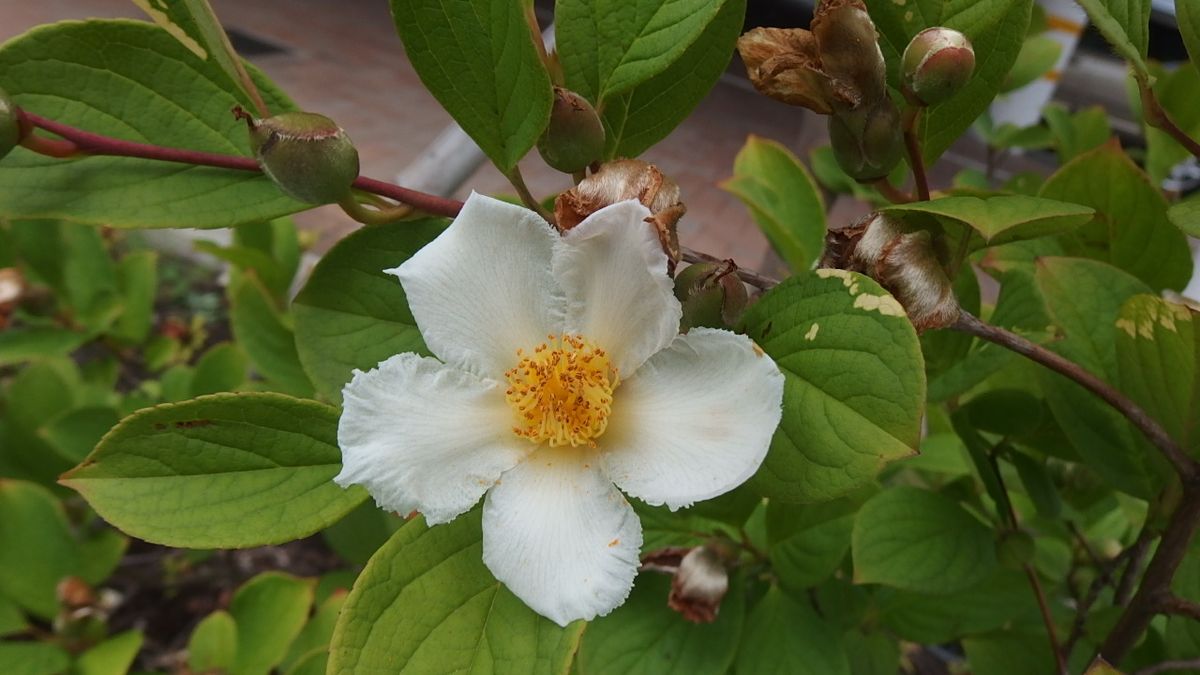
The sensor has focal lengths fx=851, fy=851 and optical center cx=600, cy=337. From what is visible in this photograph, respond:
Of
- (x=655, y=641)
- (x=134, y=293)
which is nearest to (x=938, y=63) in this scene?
(x=655, y=641)

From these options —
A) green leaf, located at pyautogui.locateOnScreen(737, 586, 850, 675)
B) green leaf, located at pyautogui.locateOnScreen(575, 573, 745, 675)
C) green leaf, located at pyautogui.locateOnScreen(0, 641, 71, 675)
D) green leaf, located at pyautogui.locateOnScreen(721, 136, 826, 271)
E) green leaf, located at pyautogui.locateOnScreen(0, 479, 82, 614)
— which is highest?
green leaf, located at pyautogui.locateOnScreen(721, 136, 826, 271)

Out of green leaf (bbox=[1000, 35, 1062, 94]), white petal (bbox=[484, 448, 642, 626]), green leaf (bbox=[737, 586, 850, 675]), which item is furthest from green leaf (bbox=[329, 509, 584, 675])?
green leaf (bbox=[1000, 35, 1062, 94])

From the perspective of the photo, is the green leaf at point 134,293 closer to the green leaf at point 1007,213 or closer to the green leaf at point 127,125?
the green leaf at point 127,125

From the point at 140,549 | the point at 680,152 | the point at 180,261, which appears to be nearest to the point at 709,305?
the point at 140,549

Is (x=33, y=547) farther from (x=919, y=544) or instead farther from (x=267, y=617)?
(x=919, y=544)

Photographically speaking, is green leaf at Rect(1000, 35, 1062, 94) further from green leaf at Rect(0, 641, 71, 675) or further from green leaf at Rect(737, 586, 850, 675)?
→ green leaf at Rect(0, 641, 71, 675)

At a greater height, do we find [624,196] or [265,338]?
[624,196]
